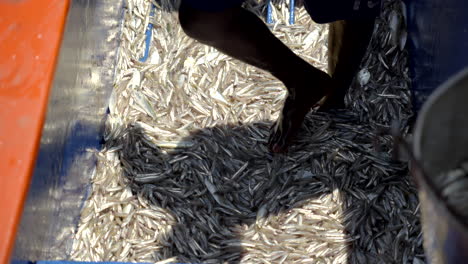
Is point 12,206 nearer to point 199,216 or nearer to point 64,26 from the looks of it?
point 64,26

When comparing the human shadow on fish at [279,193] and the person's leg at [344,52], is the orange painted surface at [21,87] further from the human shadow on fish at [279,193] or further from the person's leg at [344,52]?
the person's leg at [344,52]

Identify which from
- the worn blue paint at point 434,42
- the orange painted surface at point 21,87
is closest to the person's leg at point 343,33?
the worn blue paint at point 434,42

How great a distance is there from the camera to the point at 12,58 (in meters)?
1.52

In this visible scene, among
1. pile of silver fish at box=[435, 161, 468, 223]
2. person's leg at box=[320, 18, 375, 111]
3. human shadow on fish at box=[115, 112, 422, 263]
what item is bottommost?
human shadow on fish at box=[115, 112, 422, 263]

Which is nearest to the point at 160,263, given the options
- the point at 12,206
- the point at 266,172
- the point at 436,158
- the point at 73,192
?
the point at 73,192

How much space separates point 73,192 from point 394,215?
104cm

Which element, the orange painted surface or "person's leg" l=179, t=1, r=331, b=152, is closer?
the orange painted surface

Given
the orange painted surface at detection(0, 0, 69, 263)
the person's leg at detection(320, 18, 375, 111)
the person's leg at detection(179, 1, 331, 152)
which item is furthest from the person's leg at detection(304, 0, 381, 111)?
the orange painted surface at detection(0, 0, 69, 263)

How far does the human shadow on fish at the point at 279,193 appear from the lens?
1962mm

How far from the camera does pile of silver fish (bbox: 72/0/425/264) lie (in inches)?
77.9

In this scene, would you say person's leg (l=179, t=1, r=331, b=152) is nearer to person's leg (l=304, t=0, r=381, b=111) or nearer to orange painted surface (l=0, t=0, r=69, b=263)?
person's leg (l=304, t=0, r=381, b=111)

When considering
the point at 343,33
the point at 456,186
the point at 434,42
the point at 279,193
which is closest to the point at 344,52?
the point at 343,33

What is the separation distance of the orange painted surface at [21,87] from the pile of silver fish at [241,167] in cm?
68

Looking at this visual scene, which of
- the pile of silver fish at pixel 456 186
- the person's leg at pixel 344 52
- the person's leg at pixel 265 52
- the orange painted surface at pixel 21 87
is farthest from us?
the person's leg at pixel 344 52
